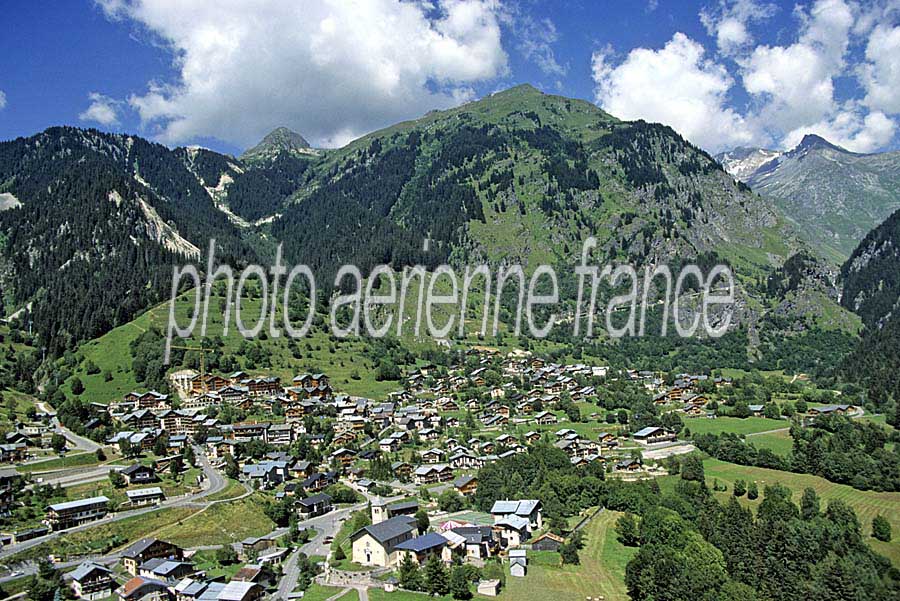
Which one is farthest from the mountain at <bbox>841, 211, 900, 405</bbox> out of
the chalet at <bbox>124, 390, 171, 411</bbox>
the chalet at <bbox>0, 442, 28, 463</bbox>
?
the chalet at <bbox>0, 442, 28, 463</bbox>

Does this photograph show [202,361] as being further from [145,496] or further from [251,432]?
[145,496]

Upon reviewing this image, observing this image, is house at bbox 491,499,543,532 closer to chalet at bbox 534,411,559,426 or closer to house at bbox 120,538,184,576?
house at bbox 120,538,184,576

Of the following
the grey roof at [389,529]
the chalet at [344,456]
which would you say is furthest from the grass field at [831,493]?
the chalet at [344,456]

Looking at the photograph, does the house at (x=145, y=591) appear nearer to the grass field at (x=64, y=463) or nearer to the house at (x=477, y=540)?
the house at (x=477, y=540)

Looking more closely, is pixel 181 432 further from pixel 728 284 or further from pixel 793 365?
pixel 728 284

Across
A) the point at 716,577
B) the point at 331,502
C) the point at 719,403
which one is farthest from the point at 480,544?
the point at 719,403
